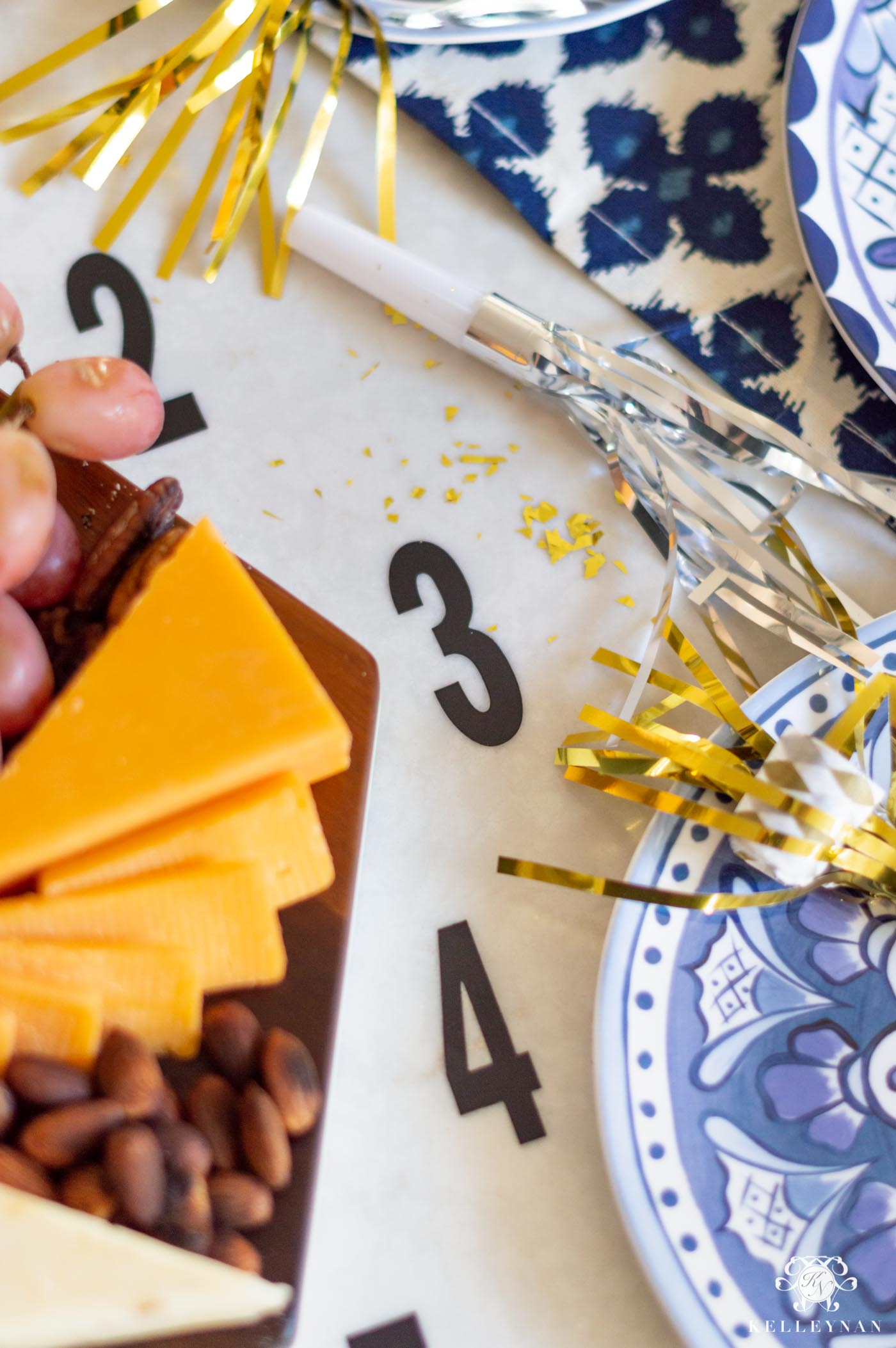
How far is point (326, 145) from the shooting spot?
0.56 m

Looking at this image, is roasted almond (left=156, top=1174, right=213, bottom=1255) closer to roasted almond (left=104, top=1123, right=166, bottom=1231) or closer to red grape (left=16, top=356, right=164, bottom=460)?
roasted almond (left=104, top=1123, right=166, bottom=1231)

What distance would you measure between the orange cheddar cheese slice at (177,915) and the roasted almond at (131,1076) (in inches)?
1.4

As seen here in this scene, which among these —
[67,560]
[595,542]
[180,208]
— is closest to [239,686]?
[67,560]

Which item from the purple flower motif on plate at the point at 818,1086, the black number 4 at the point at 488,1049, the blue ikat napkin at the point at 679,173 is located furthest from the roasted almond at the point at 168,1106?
the blue ikat napkin at the point at 679,173

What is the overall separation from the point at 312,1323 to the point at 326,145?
61 cm

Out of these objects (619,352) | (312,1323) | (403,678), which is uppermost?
(619,352)

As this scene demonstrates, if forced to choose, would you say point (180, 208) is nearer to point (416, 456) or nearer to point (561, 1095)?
point (416, 456)

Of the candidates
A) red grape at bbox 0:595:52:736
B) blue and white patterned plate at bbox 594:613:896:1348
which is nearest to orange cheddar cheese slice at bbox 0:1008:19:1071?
red grape at bbox 0:595:52:736

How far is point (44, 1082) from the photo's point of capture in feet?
1.11

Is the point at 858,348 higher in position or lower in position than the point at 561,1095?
higher

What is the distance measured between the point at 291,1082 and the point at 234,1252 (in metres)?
0.06

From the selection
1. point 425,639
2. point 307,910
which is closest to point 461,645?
point 425,639

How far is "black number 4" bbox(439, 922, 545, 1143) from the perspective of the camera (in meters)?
0.43

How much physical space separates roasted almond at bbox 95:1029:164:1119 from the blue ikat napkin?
1.43 feet
